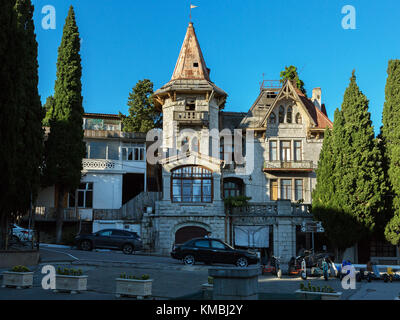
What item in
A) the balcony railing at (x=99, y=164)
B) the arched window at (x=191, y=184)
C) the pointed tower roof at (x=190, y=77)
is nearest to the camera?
the arched window at (x=191, y=184)

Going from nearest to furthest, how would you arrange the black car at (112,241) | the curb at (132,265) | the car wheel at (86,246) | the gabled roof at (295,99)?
the curb at (132,265), the black car at (112,241), the car wheel at (86,246), the gabled roof at (295,99)

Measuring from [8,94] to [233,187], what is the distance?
23538 millimetres

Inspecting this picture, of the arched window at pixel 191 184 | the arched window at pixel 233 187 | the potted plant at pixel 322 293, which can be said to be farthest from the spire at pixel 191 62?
the potted plant at pixel 322 293

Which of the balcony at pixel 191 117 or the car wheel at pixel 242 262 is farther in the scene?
the balcony at pixel 191 117

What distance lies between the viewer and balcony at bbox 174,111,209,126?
37834mm

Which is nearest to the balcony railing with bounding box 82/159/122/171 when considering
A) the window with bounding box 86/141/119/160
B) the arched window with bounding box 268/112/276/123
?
the window with bounding box 86/141/119/160

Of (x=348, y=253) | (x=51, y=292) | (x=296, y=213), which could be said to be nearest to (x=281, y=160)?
(x=296, y=213)

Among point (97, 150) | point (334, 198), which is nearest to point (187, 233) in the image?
point (334, 198)

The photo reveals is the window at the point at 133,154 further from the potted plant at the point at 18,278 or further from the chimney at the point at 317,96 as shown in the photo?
the potted plant at the point at 18,278

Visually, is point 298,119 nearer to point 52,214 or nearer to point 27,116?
point 52,214

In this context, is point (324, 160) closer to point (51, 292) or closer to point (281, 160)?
point (281, 160)

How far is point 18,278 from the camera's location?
15.1 m

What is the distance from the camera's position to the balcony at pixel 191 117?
3783 cm

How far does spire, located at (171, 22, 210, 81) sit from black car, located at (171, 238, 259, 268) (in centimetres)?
2019
